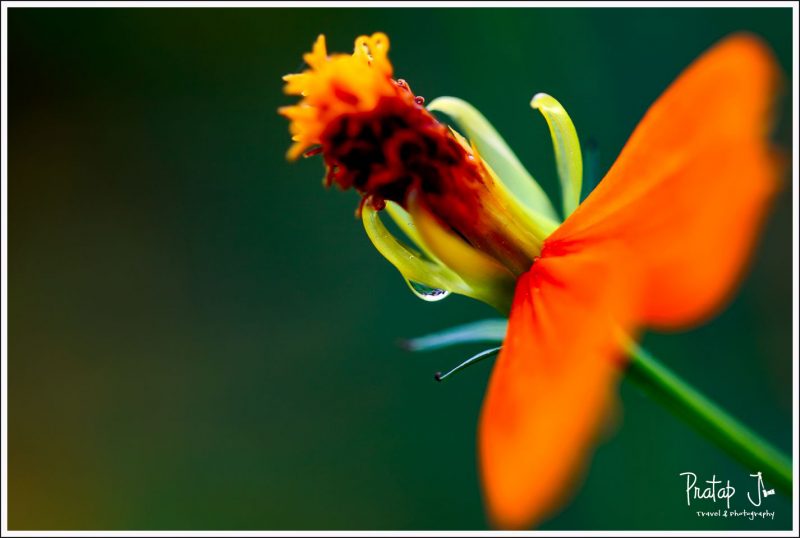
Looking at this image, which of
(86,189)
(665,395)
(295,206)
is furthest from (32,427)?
(665,395)

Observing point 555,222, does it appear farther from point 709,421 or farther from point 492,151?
point 709,421

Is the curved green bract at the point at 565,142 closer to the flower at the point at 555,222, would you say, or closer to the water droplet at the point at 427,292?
the flower at the point at 555,222

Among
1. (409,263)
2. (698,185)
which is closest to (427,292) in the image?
(409,263)

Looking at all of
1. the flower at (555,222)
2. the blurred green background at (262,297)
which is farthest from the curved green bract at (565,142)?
the blurred green background at (262,297)

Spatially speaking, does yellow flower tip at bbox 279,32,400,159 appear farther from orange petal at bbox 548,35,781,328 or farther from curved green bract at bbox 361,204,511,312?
orange petal at bbox 548,35,781,328

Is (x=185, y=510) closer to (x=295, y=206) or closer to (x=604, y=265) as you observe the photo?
(x=295, y=206)

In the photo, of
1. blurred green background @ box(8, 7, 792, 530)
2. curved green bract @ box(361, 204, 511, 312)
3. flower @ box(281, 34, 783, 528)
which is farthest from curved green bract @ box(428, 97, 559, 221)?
blurred green background @ box(8, 7, 792, 530)
